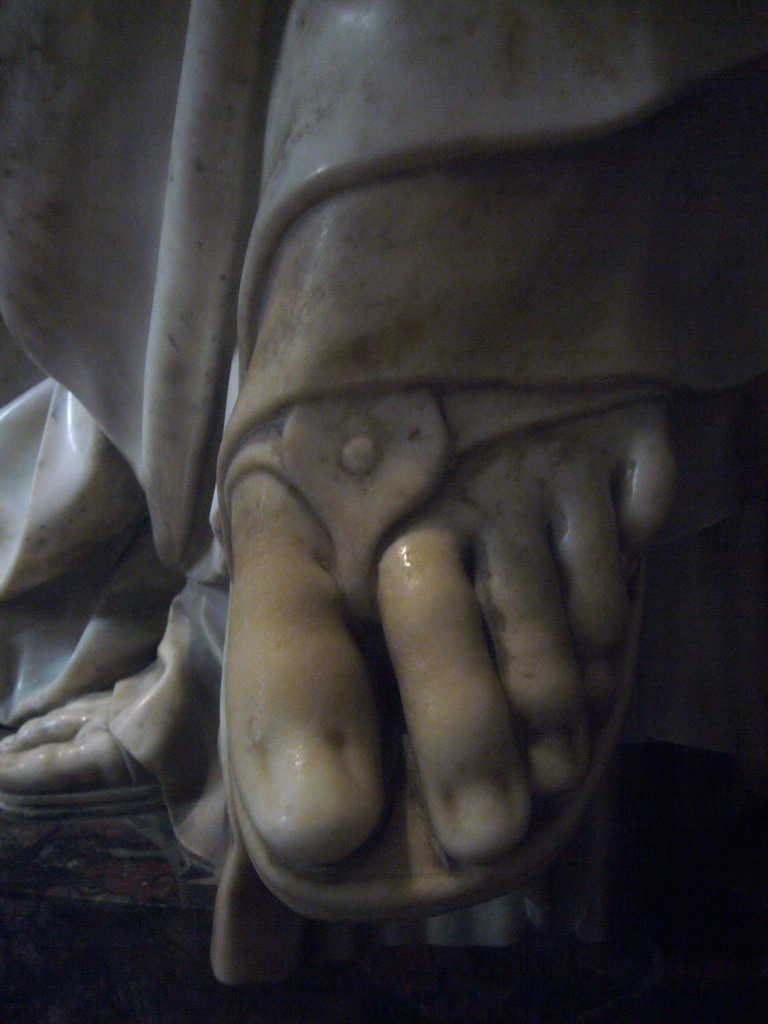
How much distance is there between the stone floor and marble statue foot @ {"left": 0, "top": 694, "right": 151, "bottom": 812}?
0.17 ft

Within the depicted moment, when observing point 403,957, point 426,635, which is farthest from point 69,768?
point 426,635

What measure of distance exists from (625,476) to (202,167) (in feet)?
1.06

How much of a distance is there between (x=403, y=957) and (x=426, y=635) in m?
0.27

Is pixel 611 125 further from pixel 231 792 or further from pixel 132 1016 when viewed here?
pixel 132 1016

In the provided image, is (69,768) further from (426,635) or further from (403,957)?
(426,635)

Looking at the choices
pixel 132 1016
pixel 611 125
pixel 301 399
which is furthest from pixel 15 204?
pixel 132 1016

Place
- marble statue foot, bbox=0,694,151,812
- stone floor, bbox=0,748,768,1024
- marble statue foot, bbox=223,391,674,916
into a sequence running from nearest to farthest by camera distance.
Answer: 1. marble statue foot, bbox=223,391,674,916
2. stone floor, bbox=0,748,768,1024
3. marble statue foot, bbox=0,694,151,812

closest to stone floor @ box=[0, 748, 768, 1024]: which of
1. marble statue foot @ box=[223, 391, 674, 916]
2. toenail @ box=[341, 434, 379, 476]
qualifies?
marble statue foot @ box=[223, 391, 674, 916]

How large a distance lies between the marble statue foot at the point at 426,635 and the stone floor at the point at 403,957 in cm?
17

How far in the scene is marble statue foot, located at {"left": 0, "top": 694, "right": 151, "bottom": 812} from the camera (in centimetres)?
69

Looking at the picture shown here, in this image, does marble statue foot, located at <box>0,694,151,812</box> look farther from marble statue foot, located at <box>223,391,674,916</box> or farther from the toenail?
the toenail

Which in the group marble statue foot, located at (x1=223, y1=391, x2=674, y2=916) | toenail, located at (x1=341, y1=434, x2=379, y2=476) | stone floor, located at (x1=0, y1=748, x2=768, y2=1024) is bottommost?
stone floor, located at (x1=0, y1=748, x2=768, y2=1024)

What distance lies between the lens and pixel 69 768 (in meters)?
0.69

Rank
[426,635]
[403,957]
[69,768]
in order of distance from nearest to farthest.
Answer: [426,635] → [403,957] → [69,768]
